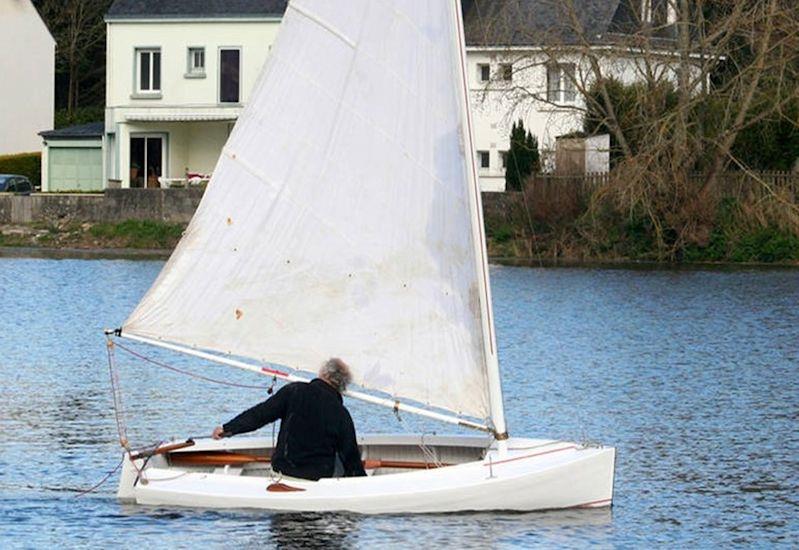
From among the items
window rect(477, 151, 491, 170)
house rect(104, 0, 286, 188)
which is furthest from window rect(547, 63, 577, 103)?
house rect(104, 0, 286, 188)

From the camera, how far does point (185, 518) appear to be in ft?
62.0

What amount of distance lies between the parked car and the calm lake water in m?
19.5

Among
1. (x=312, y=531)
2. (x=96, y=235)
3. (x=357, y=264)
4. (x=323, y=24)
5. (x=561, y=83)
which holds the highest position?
(x=561, y=83)

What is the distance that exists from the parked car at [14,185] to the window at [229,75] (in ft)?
27.2

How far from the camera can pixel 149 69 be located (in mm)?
76438

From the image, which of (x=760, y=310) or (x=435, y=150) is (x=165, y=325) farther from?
(x=760, y=310)

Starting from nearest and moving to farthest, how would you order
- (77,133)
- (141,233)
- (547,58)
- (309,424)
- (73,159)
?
(309,424)
(547,58)
(141,233)
(77,133)
(73,159)

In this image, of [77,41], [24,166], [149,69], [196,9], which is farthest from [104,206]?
[77,41]

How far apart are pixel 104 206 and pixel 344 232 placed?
156 ft

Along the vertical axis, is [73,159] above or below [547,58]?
below

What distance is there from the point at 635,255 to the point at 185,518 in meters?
42.6

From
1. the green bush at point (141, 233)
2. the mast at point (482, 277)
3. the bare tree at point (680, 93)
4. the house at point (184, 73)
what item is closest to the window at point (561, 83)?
the bare tree at point (680, 93)

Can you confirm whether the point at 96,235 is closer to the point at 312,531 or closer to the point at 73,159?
the point at 73,159

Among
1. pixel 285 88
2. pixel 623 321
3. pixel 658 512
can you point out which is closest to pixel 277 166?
pixel 285 88
